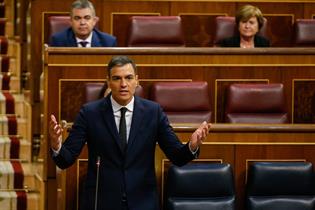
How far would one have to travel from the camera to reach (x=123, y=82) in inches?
78.5

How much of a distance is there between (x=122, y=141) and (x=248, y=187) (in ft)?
1.30

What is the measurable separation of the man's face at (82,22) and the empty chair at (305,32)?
2.55ft

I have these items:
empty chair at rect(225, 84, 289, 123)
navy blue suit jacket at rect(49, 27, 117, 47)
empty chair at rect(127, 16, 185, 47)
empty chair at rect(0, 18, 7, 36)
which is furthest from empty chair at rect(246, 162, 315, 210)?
empty chair at rect(0, 18, 7, 36)

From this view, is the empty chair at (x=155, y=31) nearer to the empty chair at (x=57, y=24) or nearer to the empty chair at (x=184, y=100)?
the empty chair at (x=57, y=24)

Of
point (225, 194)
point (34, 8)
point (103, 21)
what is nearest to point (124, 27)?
point (103, 21)

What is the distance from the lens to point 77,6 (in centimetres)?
284

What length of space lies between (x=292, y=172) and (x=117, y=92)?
0.50m

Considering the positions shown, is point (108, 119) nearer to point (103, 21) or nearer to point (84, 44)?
point (84, 44)

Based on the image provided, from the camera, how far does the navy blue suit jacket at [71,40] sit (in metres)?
2.83

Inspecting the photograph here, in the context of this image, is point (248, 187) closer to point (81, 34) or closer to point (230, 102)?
point (230, 102)

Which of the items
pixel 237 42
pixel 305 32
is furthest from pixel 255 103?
pixel 305 32

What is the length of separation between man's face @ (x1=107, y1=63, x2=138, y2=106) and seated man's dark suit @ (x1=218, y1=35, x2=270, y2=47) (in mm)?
1021

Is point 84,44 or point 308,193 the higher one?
point 84,44

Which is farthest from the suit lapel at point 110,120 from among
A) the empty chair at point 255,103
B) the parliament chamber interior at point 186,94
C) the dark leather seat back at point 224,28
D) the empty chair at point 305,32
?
the empty chair at point 305,32
